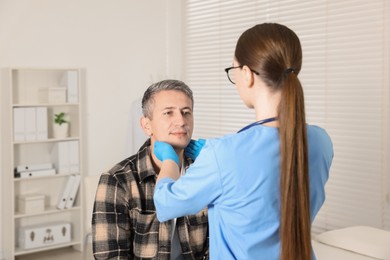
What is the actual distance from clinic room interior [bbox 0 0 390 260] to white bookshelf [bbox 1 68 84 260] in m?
0.02

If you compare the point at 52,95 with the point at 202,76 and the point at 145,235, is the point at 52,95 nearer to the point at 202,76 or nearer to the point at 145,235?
the point at 202,76

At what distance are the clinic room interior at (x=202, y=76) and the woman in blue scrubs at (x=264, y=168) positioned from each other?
1.11 m

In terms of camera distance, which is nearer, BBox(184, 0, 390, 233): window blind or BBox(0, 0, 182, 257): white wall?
BBox(184, 0, 390, 233): window blind

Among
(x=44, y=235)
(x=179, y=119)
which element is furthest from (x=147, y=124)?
(x=44, y=235)

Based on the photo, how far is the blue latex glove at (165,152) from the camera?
5.13 feet

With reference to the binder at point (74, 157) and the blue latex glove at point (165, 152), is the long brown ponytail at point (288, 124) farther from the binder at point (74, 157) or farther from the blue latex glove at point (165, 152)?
the binder at point (74, 157)

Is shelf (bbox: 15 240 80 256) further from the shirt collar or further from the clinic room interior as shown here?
the shirt collar

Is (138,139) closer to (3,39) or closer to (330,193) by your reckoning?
(3,39)

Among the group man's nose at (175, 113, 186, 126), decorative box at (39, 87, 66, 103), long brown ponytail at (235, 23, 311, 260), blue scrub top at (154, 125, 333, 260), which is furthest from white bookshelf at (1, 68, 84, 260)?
long brown ponytail at (235, 23, 311, 260)

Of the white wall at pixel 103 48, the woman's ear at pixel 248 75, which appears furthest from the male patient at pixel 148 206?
the white wall at pixel 103 48

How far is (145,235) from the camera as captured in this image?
5.57 feet

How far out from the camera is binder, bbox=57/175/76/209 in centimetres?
419

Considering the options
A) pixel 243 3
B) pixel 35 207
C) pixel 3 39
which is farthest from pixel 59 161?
pixel 243 3

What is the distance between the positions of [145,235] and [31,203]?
2.56 metres
